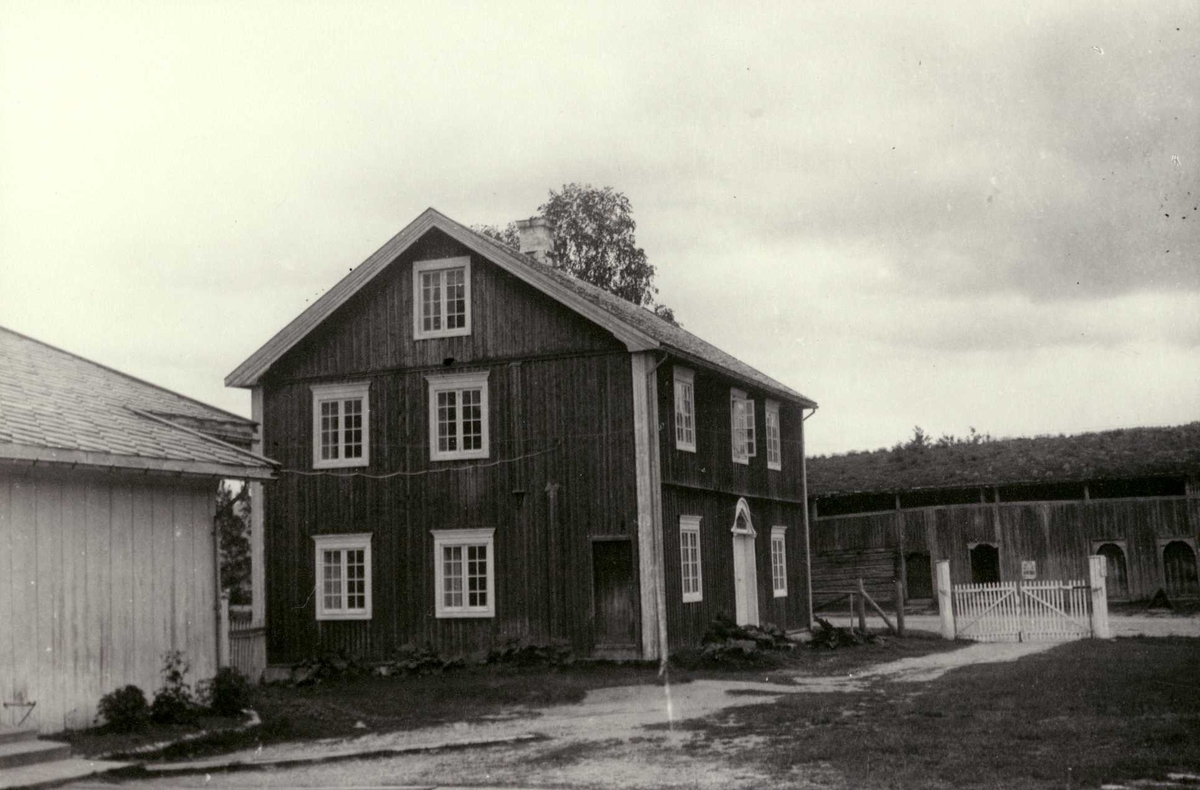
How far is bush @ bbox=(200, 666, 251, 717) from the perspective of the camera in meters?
16.8

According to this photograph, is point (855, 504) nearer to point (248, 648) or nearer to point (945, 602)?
point (945, 602)

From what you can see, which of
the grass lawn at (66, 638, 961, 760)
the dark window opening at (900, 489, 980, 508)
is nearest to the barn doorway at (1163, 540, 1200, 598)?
the dark window opening at (900, 489, 980, 508)

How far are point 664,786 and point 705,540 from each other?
16365 mm

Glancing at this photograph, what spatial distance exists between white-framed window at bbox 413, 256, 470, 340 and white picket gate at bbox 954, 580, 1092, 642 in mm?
13325

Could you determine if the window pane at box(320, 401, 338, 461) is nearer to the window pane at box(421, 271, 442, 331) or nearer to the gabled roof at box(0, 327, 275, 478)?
the window pane at box(421, 271, 442, 331)

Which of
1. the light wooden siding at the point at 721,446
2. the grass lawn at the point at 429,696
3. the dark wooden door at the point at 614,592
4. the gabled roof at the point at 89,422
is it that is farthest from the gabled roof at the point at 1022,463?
the gabled roof at the point at 89,422

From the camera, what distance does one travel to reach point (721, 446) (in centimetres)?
2884

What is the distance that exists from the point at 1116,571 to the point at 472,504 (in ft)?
83.0

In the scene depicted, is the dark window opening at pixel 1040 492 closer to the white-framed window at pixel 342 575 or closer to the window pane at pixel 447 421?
the window pane at pixel 447 421

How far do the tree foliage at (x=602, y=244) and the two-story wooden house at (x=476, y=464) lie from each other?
17877mm

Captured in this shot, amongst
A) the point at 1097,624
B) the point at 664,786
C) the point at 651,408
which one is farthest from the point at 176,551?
the point at 1097,624

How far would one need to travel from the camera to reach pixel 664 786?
11211mm

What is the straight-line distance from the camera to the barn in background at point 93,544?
1444 cm

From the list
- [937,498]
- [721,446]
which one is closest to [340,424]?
[721,446]
